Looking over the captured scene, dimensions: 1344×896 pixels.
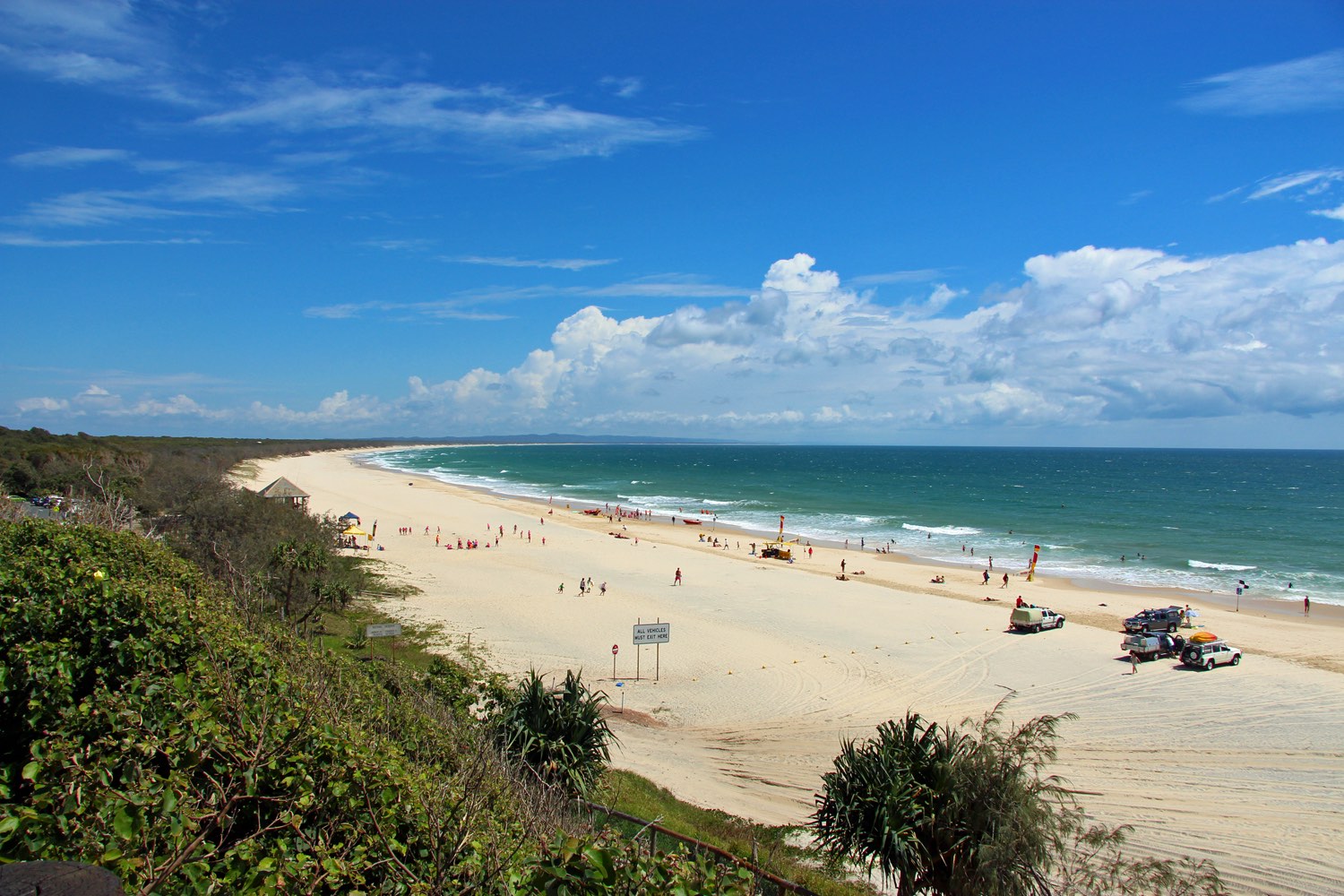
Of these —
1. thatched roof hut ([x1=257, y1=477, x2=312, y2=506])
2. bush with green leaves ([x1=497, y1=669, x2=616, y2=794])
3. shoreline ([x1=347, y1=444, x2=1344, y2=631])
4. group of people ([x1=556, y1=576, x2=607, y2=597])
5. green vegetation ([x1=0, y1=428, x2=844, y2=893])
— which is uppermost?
green vegetation ([x1=0, y1=428, x2=844, y2=893])

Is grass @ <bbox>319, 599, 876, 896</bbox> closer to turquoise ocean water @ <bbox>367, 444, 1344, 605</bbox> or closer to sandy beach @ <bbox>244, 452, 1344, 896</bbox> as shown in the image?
sandy beach @ <bbox>244, 452, 1344, 896</bbox>

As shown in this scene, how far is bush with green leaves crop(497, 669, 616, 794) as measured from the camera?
10.3 m

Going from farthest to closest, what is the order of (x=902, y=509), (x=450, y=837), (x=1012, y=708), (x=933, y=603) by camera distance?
1. (x=902, y=509)
2. (x=933, y=603)
3. (x=1012, y=708)
4. (x=450, y=837)

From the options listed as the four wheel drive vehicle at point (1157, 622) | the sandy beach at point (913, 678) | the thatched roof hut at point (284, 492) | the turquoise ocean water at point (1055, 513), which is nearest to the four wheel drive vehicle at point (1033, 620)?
the sandy beach at point (913, 678)

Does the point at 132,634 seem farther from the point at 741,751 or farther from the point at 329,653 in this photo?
the point at 741,751

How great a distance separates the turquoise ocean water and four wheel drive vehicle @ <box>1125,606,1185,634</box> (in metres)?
12.7

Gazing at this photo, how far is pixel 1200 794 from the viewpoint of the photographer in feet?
48.4

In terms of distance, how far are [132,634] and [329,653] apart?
4773 millimetres

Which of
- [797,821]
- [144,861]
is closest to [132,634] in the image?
[144,861]

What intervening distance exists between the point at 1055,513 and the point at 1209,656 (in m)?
50.5

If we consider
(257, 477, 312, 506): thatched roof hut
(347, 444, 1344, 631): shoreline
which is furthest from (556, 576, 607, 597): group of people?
(347, 444, 1344, 631): shoreline

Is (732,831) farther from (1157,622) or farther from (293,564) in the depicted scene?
(1157,622)

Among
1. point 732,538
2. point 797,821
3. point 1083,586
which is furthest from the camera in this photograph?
point 732,538

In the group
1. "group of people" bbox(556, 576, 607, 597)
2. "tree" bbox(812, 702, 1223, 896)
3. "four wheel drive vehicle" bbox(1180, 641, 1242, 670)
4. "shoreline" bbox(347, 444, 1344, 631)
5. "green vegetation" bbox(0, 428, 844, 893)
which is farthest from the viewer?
"shoreline" bbox(347, 444, 1344, 631)
